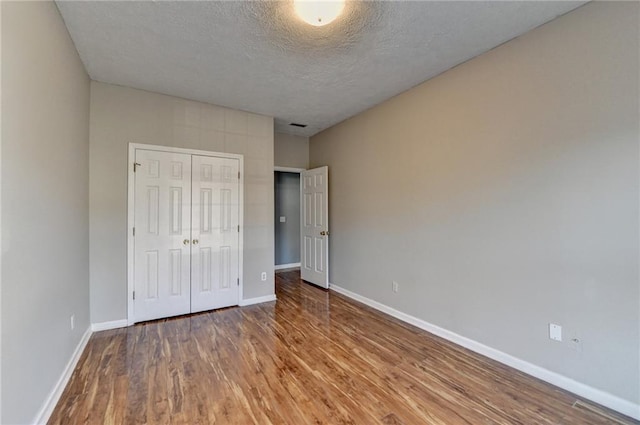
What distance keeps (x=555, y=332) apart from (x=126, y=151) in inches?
177

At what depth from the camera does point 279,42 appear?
2.35m

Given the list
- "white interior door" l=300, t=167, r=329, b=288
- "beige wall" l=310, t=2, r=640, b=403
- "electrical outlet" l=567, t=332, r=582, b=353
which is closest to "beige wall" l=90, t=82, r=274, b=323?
"white interior door" l=300, t=167, r=329, b=288

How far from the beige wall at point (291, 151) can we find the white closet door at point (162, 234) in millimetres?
1795

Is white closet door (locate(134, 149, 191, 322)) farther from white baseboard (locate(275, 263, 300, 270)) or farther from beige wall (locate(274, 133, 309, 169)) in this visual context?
white baseboard (locate(275, 263, 300, 270))

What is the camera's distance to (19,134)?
4.80 feet

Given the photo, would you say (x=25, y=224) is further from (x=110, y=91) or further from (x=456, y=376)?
(x=456, y=376)

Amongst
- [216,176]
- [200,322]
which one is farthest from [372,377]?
[216,176]

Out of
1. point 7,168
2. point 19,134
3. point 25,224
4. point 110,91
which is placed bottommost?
point 25,224

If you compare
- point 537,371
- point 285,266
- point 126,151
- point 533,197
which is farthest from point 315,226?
point 537,371

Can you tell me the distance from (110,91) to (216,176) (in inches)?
57.0

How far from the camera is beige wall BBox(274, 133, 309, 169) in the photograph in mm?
4980

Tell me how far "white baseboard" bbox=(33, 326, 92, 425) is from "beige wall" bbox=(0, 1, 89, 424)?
0.05 metres

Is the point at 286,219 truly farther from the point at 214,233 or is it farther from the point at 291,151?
the point at 214,233

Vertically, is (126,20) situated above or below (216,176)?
above
